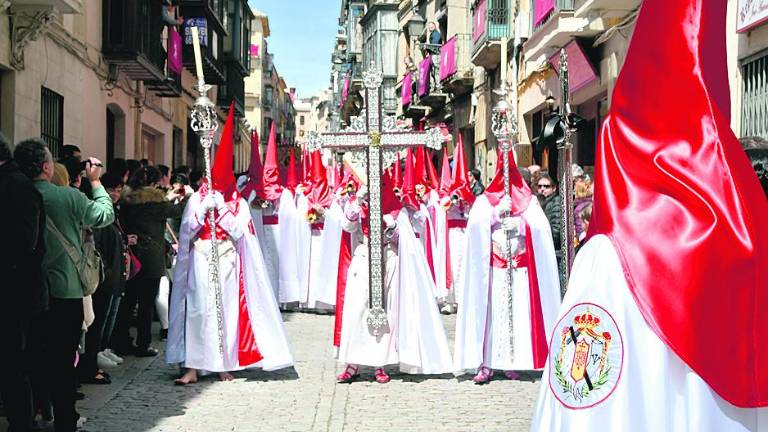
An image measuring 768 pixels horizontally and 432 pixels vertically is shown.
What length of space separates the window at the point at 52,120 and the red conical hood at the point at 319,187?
343 centimetres

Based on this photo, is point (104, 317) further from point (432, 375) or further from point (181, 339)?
point (432, 375)

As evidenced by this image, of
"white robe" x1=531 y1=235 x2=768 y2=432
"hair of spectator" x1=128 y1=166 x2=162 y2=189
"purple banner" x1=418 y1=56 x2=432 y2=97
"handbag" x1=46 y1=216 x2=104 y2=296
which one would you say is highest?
"purple banner" x1=418 y1=56 x2=432 y2=97

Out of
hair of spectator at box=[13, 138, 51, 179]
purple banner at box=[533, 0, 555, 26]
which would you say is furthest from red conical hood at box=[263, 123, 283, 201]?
hair of spectator at box=[13, 138, 51, 179]

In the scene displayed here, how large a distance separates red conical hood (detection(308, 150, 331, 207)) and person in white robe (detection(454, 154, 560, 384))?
5391 millimetres

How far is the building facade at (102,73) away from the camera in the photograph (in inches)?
456

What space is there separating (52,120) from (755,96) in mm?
9159

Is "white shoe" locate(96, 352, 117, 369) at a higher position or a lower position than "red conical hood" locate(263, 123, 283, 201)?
lower

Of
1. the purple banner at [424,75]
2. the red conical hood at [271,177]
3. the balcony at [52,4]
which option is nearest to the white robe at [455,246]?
the red conical hood at [271,177]

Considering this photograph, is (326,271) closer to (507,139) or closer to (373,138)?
(373,138)

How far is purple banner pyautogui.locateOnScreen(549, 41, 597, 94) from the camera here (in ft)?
49.8

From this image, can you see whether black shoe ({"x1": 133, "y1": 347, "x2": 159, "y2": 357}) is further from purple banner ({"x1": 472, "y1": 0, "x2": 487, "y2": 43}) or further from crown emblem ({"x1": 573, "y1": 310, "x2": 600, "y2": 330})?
purple banner ({"x1": 472, "y1": 0, "x2": 487, "y2": 43})

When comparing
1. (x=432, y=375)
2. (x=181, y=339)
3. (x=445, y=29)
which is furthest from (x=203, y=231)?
Answer: (x=445, y=29)

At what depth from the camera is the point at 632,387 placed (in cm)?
288

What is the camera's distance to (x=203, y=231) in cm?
788
